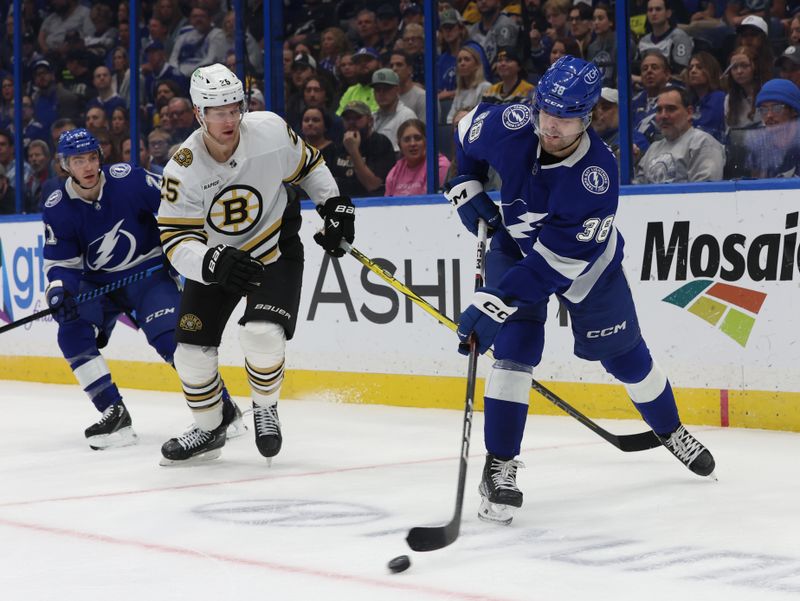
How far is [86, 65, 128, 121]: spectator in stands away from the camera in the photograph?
7250 millimetres

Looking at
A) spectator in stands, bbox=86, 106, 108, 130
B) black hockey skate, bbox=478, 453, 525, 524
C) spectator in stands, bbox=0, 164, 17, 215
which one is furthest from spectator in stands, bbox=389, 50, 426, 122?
black hockey skate, bbox=478, 453, 525, 524

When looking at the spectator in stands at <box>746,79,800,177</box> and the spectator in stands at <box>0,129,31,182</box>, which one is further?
the spectator in stands at <box>0,129,31,182</box>

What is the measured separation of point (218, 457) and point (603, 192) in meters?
1.74

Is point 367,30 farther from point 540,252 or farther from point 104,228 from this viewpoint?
point 540,252

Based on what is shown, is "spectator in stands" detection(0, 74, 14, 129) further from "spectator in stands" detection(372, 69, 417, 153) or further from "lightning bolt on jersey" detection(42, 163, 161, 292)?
"lightning bolt on jersey" detection(42, 163, 161, 292)

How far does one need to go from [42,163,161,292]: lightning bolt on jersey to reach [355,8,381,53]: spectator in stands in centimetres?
198

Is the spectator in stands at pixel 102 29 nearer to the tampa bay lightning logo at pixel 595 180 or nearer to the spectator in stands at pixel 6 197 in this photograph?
the spectator in stands at pixel 6 197

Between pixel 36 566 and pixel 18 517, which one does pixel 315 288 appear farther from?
pixel 36 566

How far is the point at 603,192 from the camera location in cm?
288

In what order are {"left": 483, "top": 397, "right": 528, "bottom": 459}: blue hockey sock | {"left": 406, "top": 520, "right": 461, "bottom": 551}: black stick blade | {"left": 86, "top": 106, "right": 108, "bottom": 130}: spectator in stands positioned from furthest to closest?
{"left": 86, "top": 106, "right": 108, "bottom": 130}: spectator in stands < {"left": 483, "top": 397, "right": 528, "bottom": 459}: blue hockey sock < {"left": 406, "top": 520, "right": 461, "bottom": 551}: black stick blade

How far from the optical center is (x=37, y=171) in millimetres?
7434

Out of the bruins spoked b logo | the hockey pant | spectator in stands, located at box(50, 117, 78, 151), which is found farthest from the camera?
spectator in stands, located at box(50, 117, 78, 151)

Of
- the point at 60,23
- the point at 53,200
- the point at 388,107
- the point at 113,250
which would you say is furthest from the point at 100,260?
the point at 60,23

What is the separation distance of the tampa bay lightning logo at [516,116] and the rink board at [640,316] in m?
0.56
